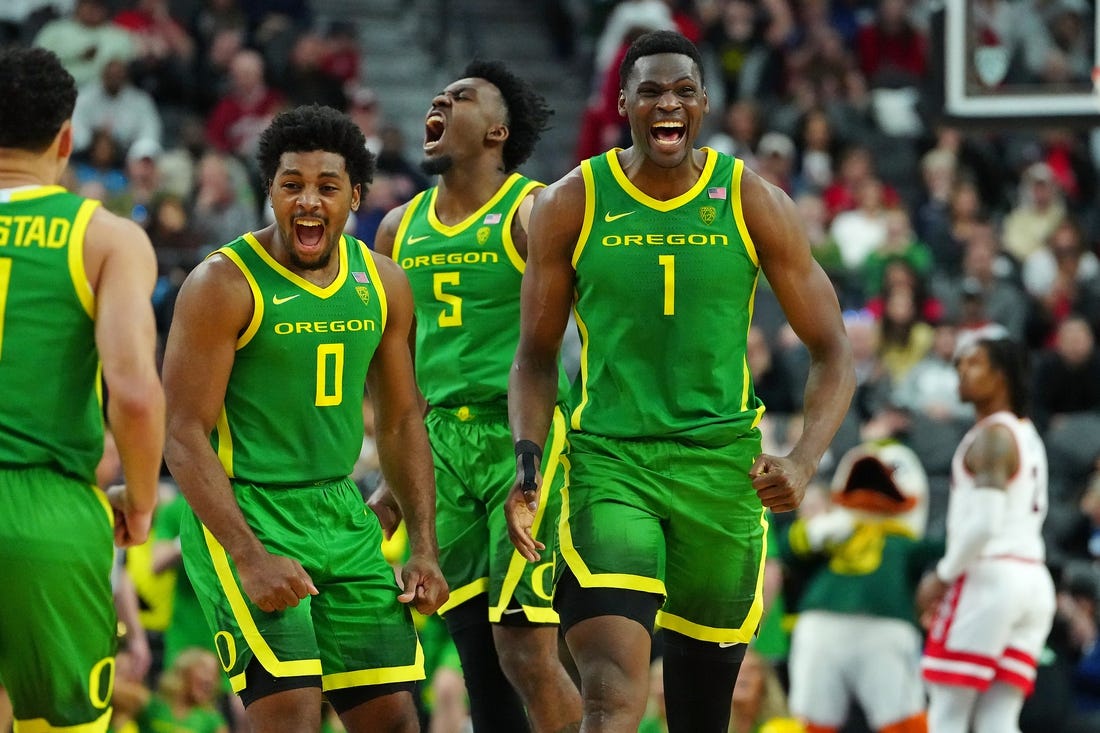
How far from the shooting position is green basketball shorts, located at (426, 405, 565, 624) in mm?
→ 6578

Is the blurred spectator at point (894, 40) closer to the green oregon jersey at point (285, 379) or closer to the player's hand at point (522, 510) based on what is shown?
the player's hand at point (522, 510)

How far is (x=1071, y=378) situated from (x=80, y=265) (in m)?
10.5

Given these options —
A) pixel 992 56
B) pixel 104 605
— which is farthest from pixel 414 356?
pixel 992 56

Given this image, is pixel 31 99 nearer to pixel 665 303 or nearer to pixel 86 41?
pixel 665 303

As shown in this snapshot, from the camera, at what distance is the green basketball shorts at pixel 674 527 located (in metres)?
5.64

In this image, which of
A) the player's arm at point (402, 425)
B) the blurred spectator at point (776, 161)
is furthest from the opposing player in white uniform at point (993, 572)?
the blurred spectator at point (776, 161)

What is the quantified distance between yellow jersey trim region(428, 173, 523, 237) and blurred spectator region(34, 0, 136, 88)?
8671mm

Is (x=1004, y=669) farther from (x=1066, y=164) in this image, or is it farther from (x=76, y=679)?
(x=1066, y=164)

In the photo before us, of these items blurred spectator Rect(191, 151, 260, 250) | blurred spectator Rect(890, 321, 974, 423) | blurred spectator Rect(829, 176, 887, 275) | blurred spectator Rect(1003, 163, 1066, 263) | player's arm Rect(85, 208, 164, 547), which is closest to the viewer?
player's arm Rect(85, 208, 164, 547)

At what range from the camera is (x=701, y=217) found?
581cm

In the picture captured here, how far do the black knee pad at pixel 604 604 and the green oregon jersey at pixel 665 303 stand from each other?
52 centimetres

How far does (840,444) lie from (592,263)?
24.0ft

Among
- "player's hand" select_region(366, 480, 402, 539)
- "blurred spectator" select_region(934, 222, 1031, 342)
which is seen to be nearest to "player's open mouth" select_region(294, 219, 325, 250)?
"player's hand" select_region(366, 480, 402, 539)

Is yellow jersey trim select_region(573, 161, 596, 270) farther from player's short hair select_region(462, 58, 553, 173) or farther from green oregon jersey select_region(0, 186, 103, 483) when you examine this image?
green oregon jersey select_region(0, 186, 103, 483)
